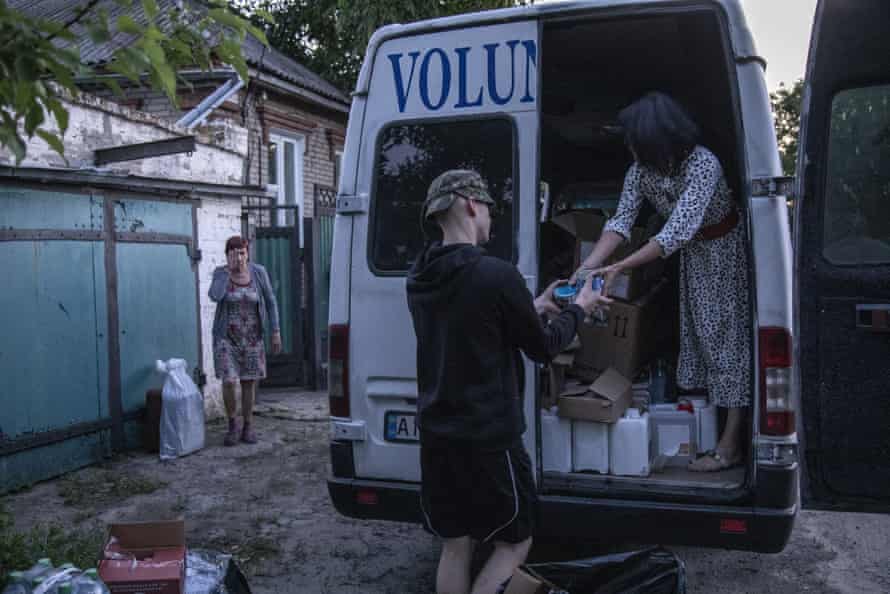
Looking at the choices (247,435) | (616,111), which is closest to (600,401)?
(616,111)

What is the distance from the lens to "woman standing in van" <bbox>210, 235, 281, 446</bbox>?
285 inches

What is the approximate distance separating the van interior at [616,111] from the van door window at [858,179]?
386mm

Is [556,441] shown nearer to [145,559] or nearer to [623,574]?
[623,574]

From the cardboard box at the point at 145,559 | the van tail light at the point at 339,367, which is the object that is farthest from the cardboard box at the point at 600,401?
the cardboard box at the point at 145,559

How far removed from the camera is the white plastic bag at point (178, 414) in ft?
22.8

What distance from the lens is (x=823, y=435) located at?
3.52m

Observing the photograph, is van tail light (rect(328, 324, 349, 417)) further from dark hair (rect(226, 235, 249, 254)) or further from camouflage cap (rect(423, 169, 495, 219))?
dark hair (rect(226, 235, 249, 254))

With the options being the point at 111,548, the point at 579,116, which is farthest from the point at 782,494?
the point at 579,116

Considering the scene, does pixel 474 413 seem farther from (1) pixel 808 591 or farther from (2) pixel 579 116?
(2) pixel 579 116

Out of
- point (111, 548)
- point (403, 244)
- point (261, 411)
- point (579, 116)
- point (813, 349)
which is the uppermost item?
point (579, 116)

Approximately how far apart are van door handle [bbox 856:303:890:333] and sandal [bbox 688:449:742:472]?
85 centimetres

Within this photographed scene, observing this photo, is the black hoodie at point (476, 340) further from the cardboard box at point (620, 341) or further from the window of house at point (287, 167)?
the window of house at point (287, 167)

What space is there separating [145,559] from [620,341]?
7.58ft

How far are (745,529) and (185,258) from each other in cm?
598
